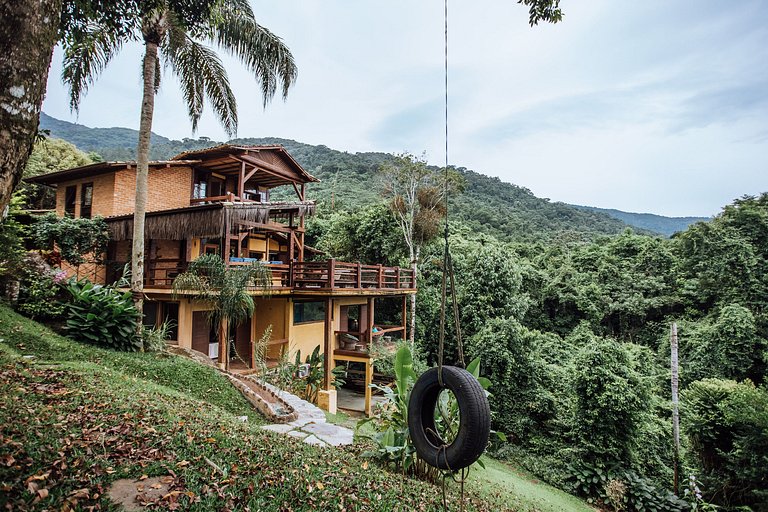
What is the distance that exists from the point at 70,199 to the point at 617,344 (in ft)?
68.6

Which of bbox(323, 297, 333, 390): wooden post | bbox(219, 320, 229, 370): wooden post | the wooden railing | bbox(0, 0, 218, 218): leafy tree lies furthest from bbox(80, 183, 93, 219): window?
bbox(0, 0, 218, 218): leafy tree

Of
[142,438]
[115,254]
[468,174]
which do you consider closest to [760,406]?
[142,438]

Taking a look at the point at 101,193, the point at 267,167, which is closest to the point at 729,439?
the point at 267,167

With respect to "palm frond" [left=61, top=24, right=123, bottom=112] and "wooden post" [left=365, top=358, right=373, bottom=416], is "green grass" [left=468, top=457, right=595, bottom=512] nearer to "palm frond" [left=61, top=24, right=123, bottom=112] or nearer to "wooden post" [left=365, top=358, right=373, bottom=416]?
"wooden post" [left=365, top=358, right=373, bottom=416]

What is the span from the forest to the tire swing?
966cm

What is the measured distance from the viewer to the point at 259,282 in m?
10.6

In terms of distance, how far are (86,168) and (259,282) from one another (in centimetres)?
900

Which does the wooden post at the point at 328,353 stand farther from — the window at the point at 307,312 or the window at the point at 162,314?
the window at the point at 162,314

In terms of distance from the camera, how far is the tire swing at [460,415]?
310 cm

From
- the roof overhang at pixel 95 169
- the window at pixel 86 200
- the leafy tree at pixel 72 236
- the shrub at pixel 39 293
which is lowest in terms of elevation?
the shrub at pixel 39 293

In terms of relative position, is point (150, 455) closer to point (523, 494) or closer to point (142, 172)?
point (142, 172)

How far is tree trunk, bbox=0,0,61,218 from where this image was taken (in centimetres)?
226

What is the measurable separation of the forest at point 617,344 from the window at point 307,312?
16.4 ft

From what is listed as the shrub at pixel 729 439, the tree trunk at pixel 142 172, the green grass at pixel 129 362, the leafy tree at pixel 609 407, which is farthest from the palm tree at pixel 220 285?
the shrub at pixel 729 439
